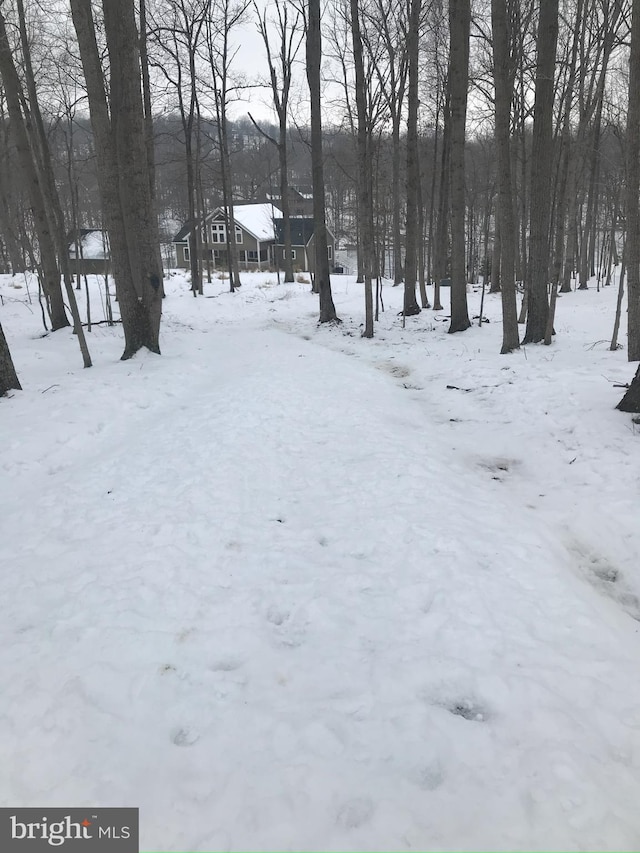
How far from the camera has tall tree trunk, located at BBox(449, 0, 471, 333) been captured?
12.0 m

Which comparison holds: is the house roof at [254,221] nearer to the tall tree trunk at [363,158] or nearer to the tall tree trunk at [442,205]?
the tall tree trunk at [442,205]

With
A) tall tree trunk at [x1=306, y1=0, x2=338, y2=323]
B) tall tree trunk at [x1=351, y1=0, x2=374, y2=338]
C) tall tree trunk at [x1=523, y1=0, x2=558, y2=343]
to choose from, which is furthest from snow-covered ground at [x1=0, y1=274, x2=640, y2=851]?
tall tree trunk at [x1=306, y1=0, x2=338, y2=323]

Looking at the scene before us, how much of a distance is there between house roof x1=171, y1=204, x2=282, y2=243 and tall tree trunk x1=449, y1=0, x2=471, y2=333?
A: 37.9 meters

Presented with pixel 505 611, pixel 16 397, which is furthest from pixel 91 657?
pixel 16 397

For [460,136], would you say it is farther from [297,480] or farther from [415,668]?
[415,668]

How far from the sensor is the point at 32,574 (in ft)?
11.8

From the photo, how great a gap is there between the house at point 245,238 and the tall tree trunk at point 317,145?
33.9 metres

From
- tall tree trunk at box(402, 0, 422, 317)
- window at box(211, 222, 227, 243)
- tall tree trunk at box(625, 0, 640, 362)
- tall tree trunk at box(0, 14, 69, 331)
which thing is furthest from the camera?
window at box(211, 222, 227, 243)

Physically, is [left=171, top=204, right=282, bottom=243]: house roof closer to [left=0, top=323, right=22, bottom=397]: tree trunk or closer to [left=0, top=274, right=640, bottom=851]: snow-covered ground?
[left=0, top=323, right=22, bottom=397]: tree trunk

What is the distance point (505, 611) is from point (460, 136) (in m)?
13.2

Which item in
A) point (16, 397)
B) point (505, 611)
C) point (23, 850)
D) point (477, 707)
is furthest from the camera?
point (16, 397)

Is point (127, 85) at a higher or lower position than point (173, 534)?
higher

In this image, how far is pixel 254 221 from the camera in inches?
1960

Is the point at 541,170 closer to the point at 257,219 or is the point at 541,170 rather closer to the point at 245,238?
the point at 245,238
